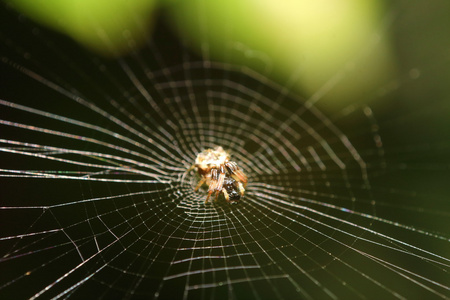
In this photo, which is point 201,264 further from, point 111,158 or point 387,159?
point 387,159

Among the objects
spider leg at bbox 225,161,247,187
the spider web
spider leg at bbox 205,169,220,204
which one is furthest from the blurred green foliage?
spider leg at bbox 205,169,220,204

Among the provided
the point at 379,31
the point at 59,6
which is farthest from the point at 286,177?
the point at 59,6

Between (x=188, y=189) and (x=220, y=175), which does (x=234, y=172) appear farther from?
(x=188, y=189)

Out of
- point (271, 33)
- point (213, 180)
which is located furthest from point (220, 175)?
point (271, 33)

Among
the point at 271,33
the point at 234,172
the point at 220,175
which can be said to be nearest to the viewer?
the point at 271,33

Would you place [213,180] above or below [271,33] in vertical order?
below

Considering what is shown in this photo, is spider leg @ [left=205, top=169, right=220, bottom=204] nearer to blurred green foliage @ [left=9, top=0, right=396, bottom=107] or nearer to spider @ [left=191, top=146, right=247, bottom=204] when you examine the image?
spider @ [left=191, top=146, right=247, bottom=204]

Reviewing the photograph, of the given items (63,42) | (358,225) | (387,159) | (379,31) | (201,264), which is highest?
(379,31)
